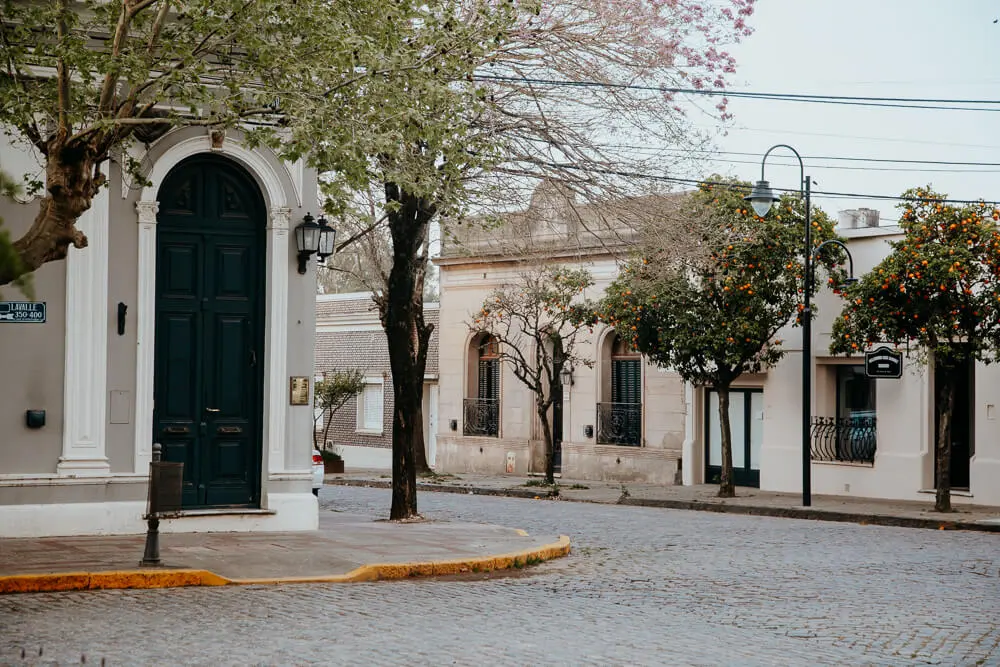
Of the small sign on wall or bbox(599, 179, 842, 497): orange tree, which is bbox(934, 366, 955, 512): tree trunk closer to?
bbox(599, 179, 842, 497): orange tree

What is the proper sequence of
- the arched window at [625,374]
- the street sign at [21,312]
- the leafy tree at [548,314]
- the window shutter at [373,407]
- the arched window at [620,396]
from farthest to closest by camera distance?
the window shutter at [373,407] < the arched window at [625,374] < the arched window at [620,396] < the leafy tree at [548,314] < the street sign at [21,312]

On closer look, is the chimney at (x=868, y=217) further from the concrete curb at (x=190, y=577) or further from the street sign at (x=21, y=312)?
the street sign at (x=21, y=312)

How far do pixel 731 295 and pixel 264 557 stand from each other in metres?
13.5

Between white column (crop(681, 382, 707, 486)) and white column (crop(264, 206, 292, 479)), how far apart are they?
15.4m

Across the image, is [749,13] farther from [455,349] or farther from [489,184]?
[455,349]

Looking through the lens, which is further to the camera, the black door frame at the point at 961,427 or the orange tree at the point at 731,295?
the black door frame at the point at 961,427

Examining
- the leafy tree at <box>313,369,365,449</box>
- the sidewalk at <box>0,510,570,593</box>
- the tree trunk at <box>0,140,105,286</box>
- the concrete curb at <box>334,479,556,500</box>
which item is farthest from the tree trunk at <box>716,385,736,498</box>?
the tree trunk at <box>0,140,105,286</box>

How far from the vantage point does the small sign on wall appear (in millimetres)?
14461

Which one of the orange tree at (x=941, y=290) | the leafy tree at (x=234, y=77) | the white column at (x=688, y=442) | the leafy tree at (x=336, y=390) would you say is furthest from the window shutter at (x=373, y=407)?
the leafy tree at (x=234, y=77)

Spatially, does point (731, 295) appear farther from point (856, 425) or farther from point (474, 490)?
point (474, 490)

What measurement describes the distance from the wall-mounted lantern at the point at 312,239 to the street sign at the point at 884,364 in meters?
10.8

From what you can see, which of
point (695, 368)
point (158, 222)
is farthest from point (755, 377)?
point (158, 222)

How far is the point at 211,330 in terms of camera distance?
1421 cm

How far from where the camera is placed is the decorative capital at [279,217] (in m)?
14.4
